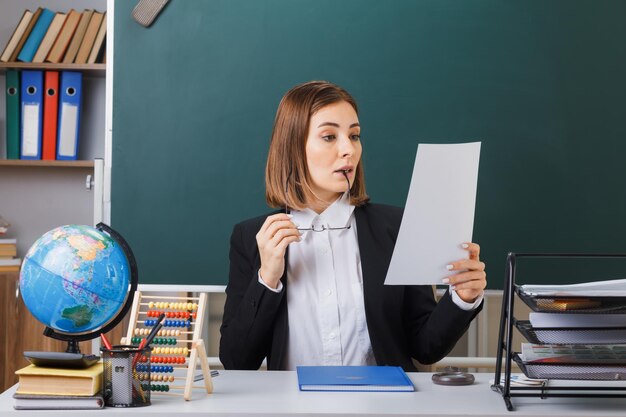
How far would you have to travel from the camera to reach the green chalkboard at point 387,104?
3000mm

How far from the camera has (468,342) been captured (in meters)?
3.07

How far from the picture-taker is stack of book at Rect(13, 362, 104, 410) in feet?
4.66

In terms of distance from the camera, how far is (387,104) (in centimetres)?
302

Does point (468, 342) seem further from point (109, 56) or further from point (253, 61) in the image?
point (109, 56)

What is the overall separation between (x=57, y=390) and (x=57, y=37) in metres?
2.67

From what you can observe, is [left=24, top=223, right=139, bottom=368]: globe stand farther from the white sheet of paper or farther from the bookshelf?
the bookshelf

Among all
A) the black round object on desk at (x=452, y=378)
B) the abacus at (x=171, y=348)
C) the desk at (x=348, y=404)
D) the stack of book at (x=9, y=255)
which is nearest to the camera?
the desk at (x=348, y=404)

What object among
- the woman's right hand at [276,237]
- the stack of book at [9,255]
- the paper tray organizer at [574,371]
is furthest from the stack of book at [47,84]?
the paper tray organizer at [574,371]

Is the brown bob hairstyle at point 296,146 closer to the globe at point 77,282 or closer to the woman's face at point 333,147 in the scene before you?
the woman's face at point 333,147

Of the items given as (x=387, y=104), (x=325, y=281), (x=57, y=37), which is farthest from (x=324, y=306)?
(x=57, y=37)

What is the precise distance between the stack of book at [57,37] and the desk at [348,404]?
8.15 feet

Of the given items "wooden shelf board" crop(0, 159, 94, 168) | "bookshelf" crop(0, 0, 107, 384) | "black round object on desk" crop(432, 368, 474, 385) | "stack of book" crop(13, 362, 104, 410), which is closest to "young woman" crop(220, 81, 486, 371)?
"black round object on desk" crop(432, 368, 474, 385)

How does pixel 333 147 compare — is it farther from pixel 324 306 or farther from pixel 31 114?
pixel 31 114

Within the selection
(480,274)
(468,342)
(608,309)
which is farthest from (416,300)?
(468,342)
